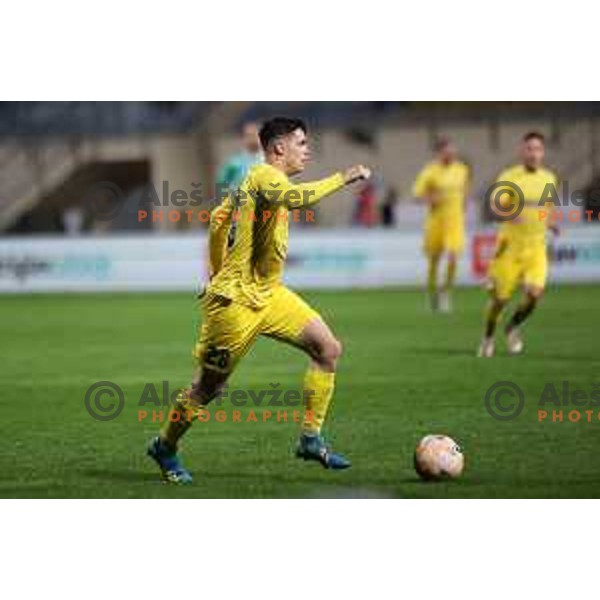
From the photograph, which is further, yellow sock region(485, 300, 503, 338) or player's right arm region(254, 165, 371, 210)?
yellow sock region(485, 300, 503, 338)

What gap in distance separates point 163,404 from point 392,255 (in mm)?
12401

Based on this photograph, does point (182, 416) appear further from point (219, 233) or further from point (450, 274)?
point (450, 274)

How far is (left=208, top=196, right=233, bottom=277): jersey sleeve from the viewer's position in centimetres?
877

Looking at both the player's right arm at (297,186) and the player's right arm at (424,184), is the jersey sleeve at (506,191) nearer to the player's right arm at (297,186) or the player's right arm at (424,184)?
the player's right arm at (424,184)

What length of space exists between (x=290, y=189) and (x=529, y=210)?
6.58m

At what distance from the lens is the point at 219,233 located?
886cm

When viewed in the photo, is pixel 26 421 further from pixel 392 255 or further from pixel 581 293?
pixel 392 255

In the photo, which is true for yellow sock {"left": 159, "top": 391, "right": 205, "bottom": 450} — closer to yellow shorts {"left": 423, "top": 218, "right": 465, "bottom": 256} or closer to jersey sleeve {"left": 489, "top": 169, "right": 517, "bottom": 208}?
jersey sleeve {"left": 489, "top": 169, "right": 517, "bottom": 208}

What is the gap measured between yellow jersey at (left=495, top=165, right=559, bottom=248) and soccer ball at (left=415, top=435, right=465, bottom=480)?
600 cm

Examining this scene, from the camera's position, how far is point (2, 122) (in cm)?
2591
